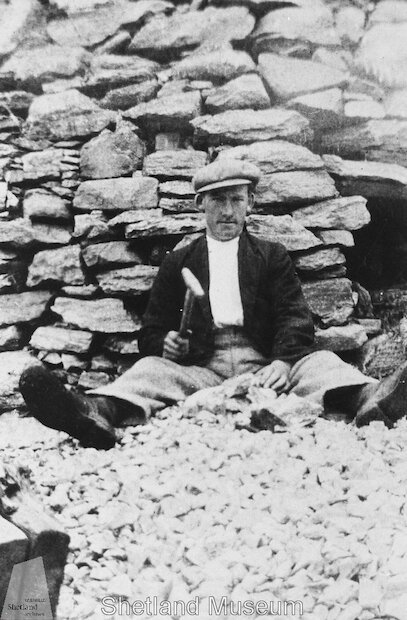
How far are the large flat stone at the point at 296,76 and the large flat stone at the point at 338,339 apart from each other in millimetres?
1418

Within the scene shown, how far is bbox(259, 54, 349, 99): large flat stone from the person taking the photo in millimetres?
3660

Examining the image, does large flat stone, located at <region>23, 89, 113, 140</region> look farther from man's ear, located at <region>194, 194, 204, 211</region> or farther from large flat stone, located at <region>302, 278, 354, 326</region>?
large flat stone, located at <region>302, 278, 354, 326</region>

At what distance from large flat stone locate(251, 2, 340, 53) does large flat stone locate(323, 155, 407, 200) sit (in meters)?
0.69

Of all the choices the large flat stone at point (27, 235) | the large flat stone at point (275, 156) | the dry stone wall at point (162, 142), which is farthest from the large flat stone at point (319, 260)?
the large flat stone at point (27, 235)

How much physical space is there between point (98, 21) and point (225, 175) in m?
1.48

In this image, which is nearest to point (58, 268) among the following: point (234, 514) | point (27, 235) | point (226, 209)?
point (27, 235)

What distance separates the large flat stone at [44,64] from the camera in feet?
12.5

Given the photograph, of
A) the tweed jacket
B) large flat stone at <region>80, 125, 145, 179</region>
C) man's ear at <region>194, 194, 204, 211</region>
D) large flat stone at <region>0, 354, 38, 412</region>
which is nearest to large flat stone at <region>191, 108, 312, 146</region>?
large flat stone at <region>80, 125, 145, 179</region>

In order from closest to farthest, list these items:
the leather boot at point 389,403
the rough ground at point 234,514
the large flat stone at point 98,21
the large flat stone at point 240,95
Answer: the rough ground at point 234,514 → the leather boot at point 389,403 → the large flat stone at point 240,95 → the large flat stone at point 98,21

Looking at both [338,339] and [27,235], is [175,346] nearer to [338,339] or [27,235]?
[338,339]

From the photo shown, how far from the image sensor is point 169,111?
363 cm

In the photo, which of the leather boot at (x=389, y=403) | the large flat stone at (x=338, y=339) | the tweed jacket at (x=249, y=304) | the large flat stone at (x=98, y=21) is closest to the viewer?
the leather boot at (x=389, y=403)

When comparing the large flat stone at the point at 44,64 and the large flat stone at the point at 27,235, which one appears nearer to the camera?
the large flat stone at the point at 27,235

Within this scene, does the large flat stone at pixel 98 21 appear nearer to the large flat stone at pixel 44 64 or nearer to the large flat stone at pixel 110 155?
the large flat stone at pixel 44 64
